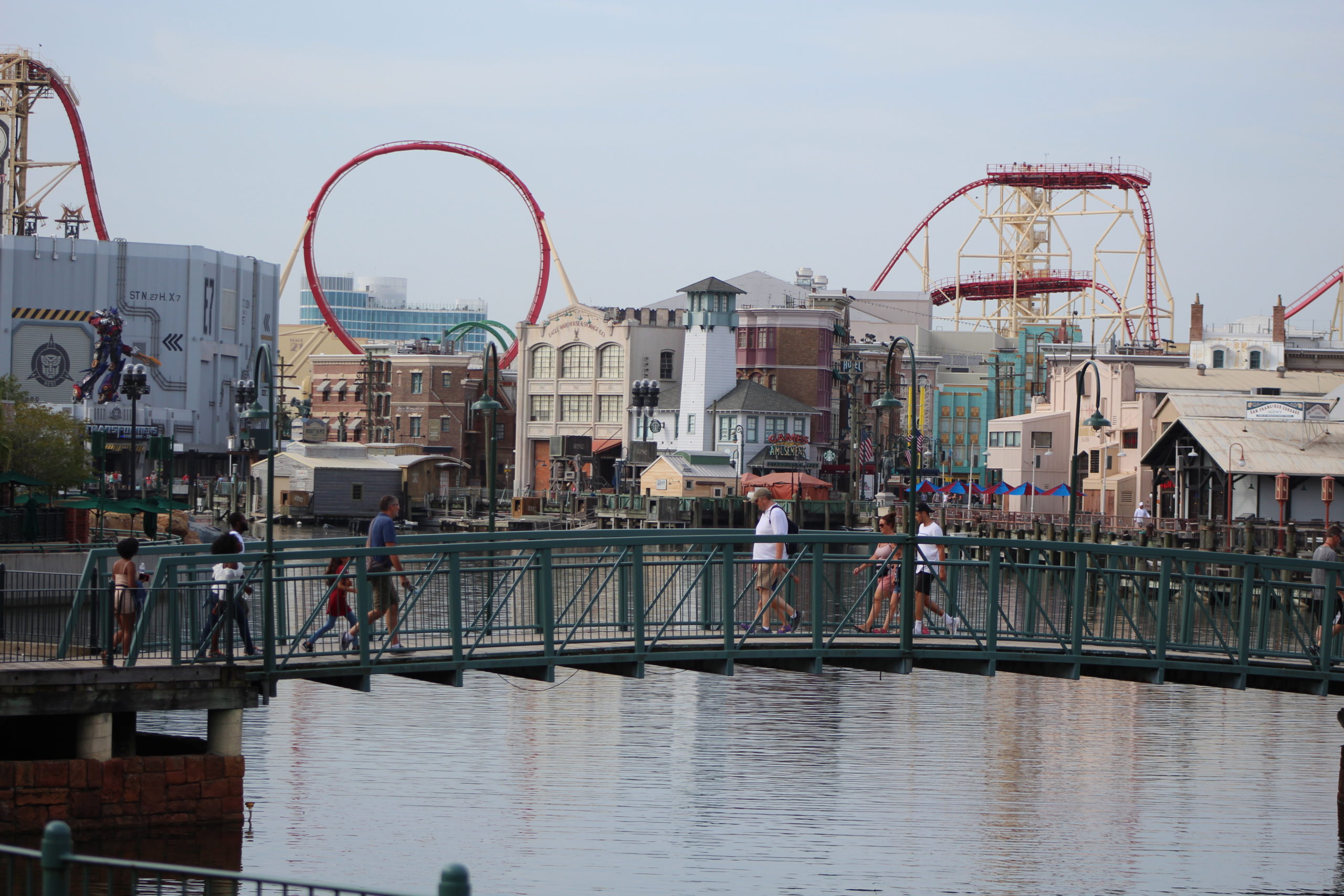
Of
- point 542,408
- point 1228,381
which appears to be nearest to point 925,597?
point 1228,381

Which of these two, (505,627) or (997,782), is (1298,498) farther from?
(505,627)

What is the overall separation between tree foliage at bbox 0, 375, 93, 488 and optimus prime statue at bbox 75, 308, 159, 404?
109 ft

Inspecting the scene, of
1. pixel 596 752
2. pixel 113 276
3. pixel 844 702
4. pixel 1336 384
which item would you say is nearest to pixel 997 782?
pixel 596 752

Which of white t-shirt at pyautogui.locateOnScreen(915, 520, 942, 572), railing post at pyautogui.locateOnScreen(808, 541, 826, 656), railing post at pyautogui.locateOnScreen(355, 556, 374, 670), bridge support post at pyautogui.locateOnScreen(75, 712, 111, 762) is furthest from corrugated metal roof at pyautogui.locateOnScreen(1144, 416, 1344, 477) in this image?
bridge support post at pyautogui.locateOnScreen(75, 712, 111, 762)

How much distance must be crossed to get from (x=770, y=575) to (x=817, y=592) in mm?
852

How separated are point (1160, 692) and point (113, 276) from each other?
94.0 metres

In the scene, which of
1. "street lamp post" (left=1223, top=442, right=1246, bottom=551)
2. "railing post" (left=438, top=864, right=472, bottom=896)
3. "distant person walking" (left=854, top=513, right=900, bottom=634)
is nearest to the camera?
"railing post" (left=438, top=864, right=472, bottom=896)

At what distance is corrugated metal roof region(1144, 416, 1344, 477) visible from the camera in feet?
201

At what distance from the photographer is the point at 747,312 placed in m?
113

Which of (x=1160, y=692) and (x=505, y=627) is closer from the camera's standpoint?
(x=505, y=627)

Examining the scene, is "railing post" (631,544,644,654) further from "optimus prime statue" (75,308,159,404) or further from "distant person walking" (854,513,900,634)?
"optimus prime statue" (75,308,159,404)

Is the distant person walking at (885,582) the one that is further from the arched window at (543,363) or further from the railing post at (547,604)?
the arched window at (543,363)

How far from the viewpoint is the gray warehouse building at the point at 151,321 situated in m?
114

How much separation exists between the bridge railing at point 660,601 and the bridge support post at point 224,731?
0.69 m
